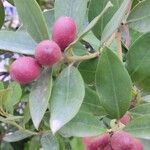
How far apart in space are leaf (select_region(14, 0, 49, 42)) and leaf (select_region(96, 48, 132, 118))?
0.11m

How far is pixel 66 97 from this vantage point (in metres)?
0.76

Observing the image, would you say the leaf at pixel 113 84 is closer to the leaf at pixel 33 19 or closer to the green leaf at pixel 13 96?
the leaf at pixel 33 19

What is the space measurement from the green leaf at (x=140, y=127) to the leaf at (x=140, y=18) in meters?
0.22

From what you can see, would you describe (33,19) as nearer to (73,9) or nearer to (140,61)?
(73,9)

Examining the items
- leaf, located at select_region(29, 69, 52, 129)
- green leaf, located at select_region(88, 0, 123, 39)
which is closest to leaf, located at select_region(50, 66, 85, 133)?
leaf, located at select_region(29, 69, 52, 129)

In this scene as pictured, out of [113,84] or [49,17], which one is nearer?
[113,84]

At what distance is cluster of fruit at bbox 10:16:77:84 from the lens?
73 cm

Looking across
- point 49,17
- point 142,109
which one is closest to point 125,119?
point 142,109

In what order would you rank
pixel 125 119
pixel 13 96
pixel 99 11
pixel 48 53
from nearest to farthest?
1. pixel 48 53
2. pixel 125 119
3. pixel 99 11
4. pixel 13 96

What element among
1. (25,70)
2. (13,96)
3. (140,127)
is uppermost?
(25,70)

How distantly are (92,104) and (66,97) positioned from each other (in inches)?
3.8

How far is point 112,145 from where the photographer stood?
0.74 meters

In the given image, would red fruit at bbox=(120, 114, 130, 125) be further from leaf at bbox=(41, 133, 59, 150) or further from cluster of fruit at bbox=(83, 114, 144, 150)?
leaf at bbox=(41, 133, 59, 150)

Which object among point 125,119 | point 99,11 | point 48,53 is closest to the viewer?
point 48,53
